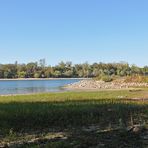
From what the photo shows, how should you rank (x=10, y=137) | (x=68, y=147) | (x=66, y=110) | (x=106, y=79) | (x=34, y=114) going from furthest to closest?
(x=106, y=79), (x=66, y=110), (x=34, y=114), (x=10, y=137), (x=68, y=147)

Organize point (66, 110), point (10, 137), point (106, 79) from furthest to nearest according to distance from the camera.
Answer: point (106, 79) < point (66, 110) < point (10, 137)

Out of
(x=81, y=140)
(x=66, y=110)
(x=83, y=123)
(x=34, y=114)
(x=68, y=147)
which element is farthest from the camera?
(x=66, y=110)

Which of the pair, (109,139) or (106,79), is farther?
(106,79)

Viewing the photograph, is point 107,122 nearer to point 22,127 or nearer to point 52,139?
point 22,127

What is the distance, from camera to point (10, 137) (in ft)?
51.2

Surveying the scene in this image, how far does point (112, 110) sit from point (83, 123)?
5.12 m

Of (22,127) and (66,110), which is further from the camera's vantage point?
(66,110)

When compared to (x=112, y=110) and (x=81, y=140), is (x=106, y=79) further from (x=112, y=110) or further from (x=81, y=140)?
(x=81, y=140)

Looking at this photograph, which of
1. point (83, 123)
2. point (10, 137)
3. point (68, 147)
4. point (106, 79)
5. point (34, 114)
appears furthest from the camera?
point (106, 79)

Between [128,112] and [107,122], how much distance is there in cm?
438

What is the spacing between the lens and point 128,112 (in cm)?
2431

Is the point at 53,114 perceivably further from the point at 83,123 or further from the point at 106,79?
the point at 106,79

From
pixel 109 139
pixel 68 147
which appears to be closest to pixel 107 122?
pixel 109 139

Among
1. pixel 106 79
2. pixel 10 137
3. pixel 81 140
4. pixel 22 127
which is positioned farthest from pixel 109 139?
pixel 106 79
